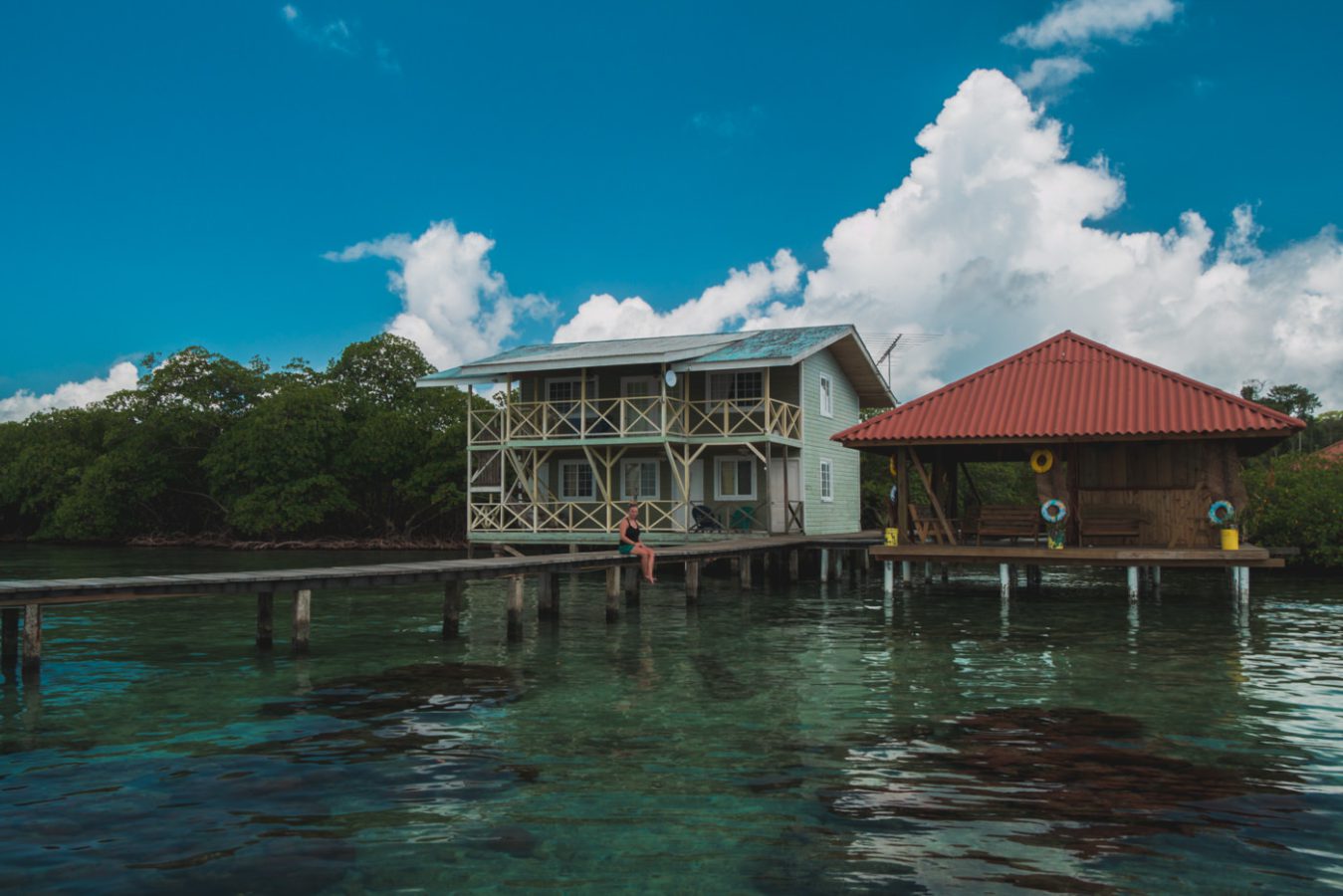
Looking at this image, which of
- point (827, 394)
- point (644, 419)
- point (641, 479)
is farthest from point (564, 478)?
point (827, 394)

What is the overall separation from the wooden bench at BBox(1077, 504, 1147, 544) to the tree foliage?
1231 inches

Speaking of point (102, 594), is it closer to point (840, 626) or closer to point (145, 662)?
point (145, 662)

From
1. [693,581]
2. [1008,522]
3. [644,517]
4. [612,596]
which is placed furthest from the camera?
[644,517]

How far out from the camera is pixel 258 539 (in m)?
50.9

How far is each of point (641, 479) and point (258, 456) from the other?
1025 inches

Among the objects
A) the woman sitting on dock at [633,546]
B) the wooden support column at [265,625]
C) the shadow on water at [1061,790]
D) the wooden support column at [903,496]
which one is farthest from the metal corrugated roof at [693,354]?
the shadow on water at [1061,790]

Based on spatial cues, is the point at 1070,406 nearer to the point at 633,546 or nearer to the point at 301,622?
the point at 633,546

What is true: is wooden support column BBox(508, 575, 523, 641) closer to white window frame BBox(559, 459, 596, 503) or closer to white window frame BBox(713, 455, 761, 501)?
white window frame BBox(713, 455, 761, 501)

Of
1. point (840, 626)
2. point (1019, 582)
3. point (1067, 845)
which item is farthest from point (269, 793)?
point (1019, 582)

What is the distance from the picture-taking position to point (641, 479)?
99.6 feet

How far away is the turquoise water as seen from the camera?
20.2ft

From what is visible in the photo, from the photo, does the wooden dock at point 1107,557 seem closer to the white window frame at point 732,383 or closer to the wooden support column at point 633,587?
the wooden support column at point 633,587

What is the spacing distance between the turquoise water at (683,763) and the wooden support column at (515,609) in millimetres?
246

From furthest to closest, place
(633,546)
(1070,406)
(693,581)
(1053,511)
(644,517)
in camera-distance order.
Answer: (644,517) → (693,581) → (1070,406) → (1053,511) → (633,546)
